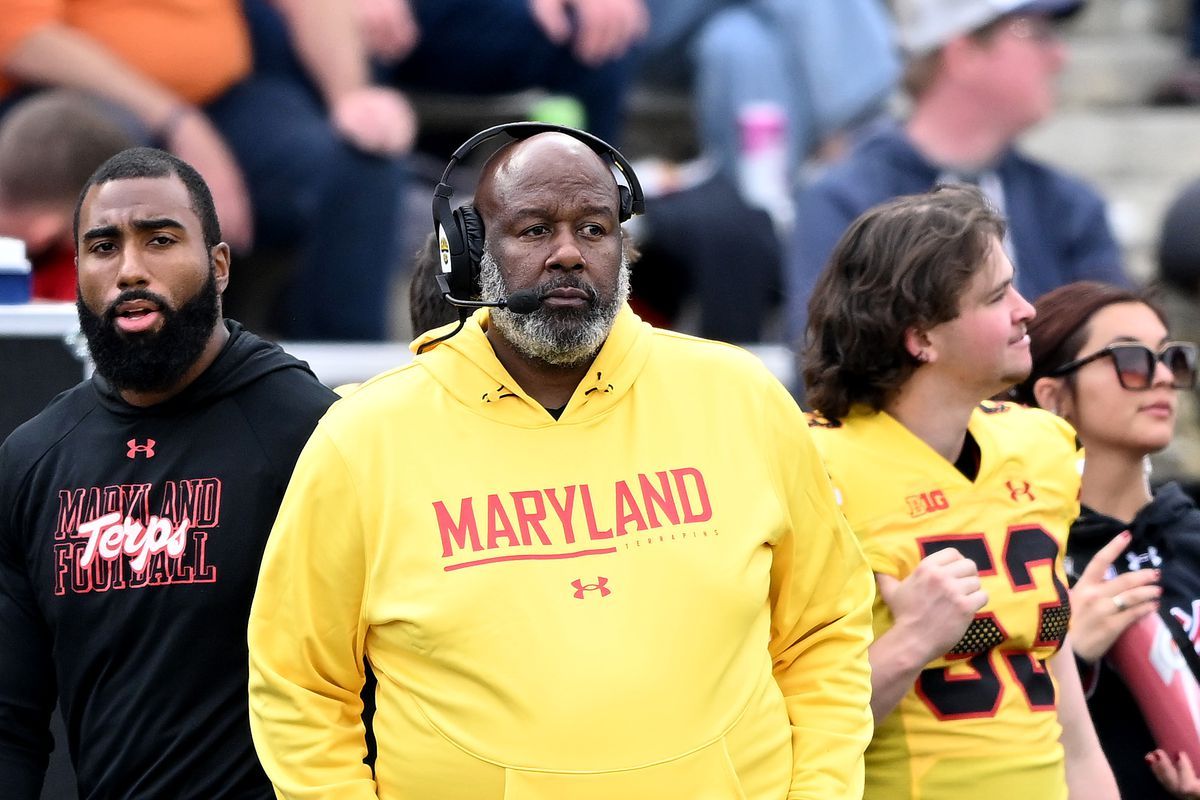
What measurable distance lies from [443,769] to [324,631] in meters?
0.27

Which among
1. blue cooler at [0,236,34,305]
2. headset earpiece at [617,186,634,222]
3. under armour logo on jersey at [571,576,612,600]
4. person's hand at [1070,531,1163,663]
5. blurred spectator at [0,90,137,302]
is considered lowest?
person's hand at [1070,531,1163,663]

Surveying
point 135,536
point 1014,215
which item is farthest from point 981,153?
point 135,536

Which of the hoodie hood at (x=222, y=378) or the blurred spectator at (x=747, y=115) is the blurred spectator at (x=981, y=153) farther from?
the hoodie hood at (x=222, y=378)

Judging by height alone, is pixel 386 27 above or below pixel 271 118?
above

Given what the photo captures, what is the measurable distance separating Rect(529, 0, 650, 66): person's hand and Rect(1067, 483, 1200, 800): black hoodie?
3.19m

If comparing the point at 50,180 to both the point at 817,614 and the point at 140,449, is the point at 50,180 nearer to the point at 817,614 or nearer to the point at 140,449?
the point at 140,449

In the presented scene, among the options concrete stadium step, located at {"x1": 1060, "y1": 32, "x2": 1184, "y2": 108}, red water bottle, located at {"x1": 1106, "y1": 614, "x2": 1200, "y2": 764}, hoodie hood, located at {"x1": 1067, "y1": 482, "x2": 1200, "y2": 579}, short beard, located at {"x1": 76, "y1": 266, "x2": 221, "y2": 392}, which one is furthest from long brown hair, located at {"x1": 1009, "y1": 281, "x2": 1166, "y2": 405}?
concrete stadium step, located at {"x1": 1060, "y1": 32, "x2": 1184, "y2": 108}

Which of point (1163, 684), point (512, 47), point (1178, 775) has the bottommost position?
A: point (1178, 775)

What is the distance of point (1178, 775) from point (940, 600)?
81cm

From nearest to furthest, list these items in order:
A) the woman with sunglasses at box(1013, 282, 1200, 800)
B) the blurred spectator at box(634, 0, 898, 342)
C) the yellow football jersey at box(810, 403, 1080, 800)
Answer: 1. the yellow football jersey at box(810, 403, 1080, 800)
2. the woman with sunglasses at box(1013, 282, 1200, 800)
3. the blurred spectator at box(634, 0, 898, 342)

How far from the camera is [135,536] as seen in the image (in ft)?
9.38

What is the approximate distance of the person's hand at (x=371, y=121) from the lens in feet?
18.4

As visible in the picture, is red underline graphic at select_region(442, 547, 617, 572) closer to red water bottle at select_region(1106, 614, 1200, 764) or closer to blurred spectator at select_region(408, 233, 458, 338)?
blurred spectator at select_region(408, 233, 458, 338)

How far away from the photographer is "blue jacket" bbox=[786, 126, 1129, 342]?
4.85 m
